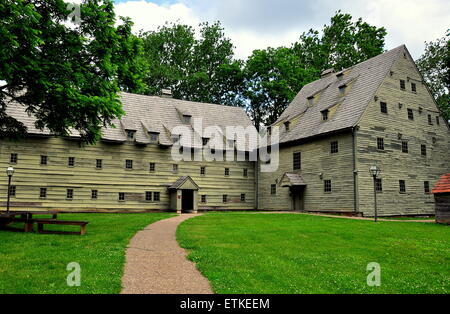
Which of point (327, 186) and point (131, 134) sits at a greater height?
point (131, 134)

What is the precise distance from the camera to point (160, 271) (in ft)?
28.8

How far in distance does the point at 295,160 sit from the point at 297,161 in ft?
0.98

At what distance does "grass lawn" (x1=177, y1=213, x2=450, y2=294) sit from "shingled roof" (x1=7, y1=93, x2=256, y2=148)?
1911 centimetres

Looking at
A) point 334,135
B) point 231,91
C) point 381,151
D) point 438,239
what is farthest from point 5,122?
point 231,91

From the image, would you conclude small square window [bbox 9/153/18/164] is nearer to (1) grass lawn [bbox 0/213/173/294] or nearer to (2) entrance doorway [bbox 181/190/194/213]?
(2) entrance doorway [bbox 181/190/194/213]

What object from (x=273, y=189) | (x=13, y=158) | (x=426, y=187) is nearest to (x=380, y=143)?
(x=426, y=187)

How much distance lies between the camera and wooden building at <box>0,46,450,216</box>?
29.0 m

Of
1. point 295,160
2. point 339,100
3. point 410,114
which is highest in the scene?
point 339,100

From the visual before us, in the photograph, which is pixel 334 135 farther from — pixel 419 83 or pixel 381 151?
pixel 419 83

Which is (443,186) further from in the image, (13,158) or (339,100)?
(13,158)

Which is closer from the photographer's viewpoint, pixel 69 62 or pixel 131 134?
pixel 69 62

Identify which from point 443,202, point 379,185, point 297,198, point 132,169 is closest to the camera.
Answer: point 443,202

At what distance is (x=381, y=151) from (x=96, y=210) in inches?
957

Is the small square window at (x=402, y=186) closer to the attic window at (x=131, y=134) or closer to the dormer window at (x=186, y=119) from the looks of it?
the dormer window at (x=186, y=119)
